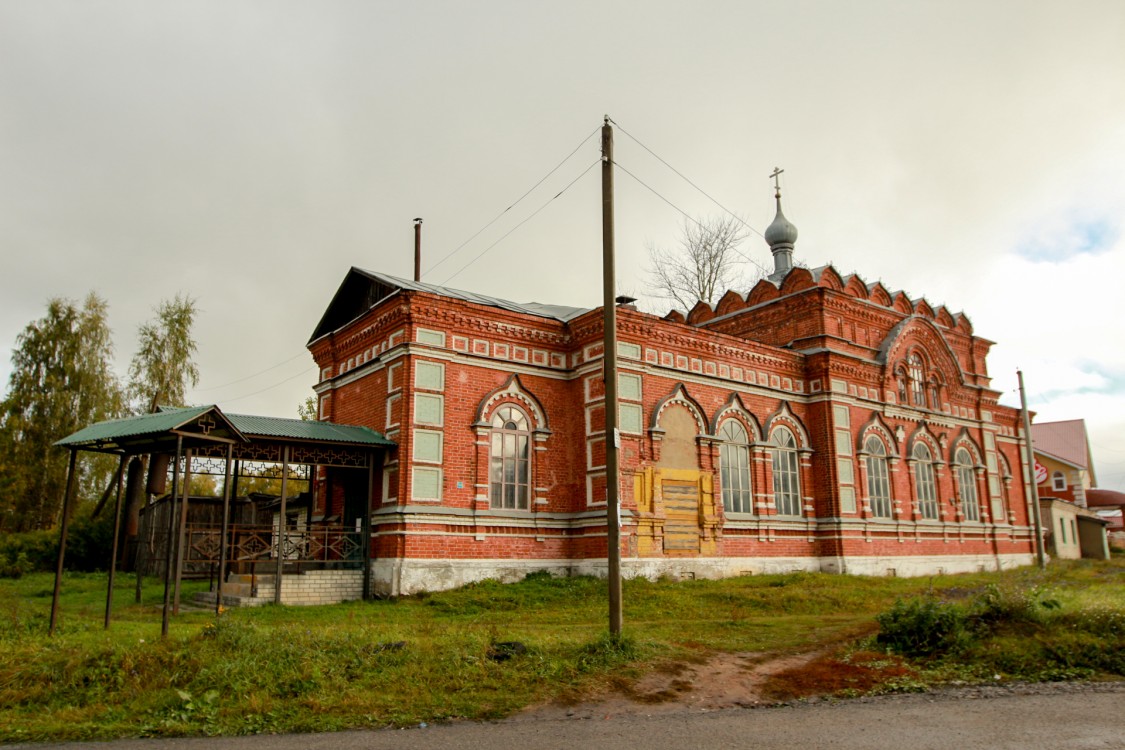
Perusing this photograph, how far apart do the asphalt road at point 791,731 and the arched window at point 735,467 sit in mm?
11668

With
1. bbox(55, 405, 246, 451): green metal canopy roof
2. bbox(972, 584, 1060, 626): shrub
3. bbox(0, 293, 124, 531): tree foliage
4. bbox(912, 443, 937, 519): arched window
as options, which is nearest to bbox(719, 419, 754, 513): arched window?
bbox(912, 443, 937, 519): arched window

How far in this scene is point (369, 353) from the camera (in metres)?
17.3

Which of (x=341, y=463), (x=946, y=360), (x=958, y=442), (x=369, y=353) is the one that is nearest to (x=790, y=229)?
(x=946, y=360)

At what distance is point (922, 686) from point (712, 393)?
37.5 feet

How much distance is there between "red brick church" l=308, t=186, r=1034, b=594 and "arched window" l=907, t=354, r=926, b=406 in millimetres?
68

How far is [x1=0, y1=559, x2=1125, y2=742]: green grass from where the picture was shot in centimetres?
666

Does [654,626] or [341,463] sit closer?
[654,626]

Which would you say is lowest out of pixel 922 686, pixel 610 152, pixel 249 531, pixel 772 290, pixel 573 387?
pixel 922 686

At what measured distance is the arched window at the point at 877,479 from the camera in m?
21.8

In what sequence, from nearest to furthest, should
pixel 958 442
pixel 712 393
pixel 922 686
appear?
pixel 922 686 < pixel 712 393 < pixel 958 442

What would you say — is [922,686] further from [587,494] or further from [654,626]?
[587,494]

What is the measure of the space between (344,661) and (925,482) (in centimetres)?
2022

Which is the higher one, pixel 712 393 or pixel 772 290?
pixel 772 290

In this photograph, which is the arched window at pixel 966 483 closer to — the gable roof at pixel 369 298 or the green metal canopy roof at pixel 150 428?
the gable roof at pixel 369 298
